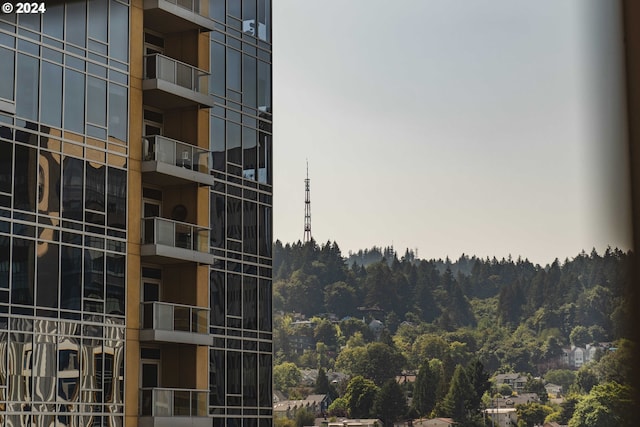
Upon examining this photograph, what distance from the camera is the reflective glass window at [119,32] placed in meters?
7.24

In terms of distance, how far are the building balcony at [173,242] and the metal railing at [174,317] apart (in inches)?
15.2

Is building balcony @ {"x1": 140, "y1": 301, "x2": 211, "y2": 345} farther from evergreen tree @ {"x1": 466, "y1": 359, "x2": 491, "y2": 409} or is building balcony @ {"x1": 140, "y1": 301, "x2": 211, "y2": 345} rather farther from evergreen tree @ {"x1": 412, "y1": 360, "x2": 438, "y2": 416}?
evergreen tree @ {"x1": 412, "y1": 360, "x2": 438, "y2": 416}

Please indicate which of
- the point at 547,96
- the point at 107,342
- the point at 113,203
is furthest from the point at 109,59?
the point at 547,96

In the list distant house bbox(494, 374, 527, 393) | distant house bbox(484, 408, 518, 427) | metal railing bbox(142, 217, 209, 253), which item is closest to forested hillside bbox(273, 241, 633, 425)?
distant house bbox(494, 374, 527, 393)

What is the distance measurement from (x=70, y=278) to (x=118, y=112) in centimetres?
143

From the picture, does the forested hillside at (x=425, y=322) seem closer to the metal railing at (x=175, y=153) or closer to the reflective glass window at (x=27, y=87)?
the metal railing at (x=175, y=153)

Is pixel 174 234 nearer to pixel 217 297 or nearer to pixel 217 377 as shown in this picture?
pixel 217 297

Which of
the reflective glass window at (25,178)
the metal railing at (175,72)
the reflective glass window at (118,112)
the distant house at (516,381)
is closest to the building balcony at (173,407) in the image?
the reflective glass window at (25,178)

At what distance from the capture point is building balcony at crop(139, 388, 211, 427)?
705 centimetres

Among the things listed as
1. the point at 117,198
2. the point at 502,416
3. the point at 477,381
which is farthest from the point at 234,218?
the point at 502,416

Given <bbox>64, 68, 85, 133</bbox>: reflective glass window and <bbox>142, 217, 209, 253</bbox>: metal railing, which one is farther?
<bbox>142, 217, 209, 253</bbox>: metal railing

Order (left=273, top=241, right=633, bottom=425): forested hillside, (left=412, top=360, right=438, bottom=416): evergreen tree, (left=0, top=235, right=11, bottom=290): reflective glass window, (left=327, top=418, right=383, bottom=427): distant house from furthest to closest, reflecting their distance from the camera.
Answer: (left=412, top=360, right=438, bottom=416): evergreen tree → (left=327, top=418, right=383, bottom=427): distant house → (left=273, top=241, right=633, bottom=425): forested hillside → (left=0, top=235, right=11, bottom=290): reflective glass window

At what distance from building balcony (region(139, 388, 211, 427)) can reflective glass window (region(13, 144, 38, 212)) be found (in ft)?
5.69

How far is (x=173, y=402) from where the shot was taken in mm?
7406
